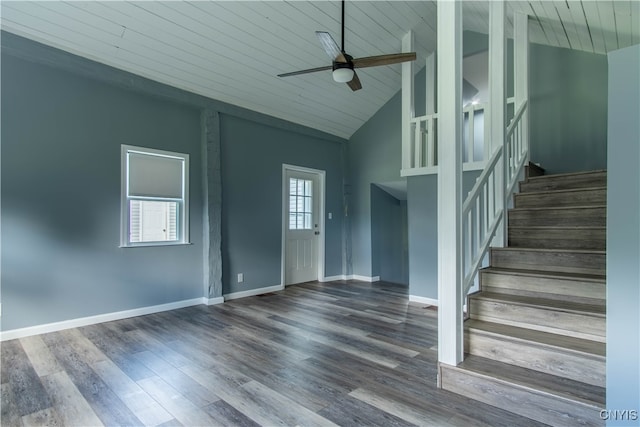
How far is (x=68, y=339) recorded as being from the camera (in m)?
3.26

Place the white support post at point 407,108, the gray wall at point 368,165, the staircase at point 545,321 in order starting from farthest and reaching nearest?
the gray wall at point 368,165
the white support post at point 407,108
the staircase at point 545,321

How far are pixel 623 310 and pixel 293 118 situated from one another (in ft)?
16.3

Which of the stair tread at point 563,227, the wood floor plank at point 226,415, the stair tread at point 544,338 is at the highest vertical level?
the stair tread at point 563,227

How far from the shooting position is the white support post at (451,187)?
7.20 ft

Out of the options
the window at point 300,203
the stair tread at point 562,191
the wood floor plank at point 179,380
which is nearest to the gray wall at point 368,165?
the window at point 300,203

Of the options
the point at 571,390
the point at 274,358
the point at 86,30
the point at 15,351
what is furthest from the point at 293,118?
the point at 571,390

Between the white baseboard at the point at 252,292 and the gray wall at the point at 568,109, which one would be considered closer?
the gray wall at the point at 568,109

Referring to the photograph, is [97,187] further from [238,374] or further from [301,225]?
[301,225]

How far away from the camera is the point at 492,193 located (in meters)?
3.24

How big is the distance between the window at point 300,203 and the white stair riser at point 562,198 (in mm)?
3445

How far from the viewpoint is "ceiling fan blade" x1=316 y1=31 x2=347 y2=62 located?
2.82 m

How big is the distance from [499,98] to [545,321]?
2087 millimetres

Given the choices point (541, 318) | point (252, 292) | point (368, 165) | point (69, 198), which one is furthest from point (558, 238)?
point (69, 198)

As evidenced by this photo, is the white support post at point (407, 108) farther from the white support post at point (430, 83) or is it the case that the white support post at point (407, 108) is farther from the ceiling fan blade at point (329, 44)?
the ceiling fan blade at point (329, 44)
